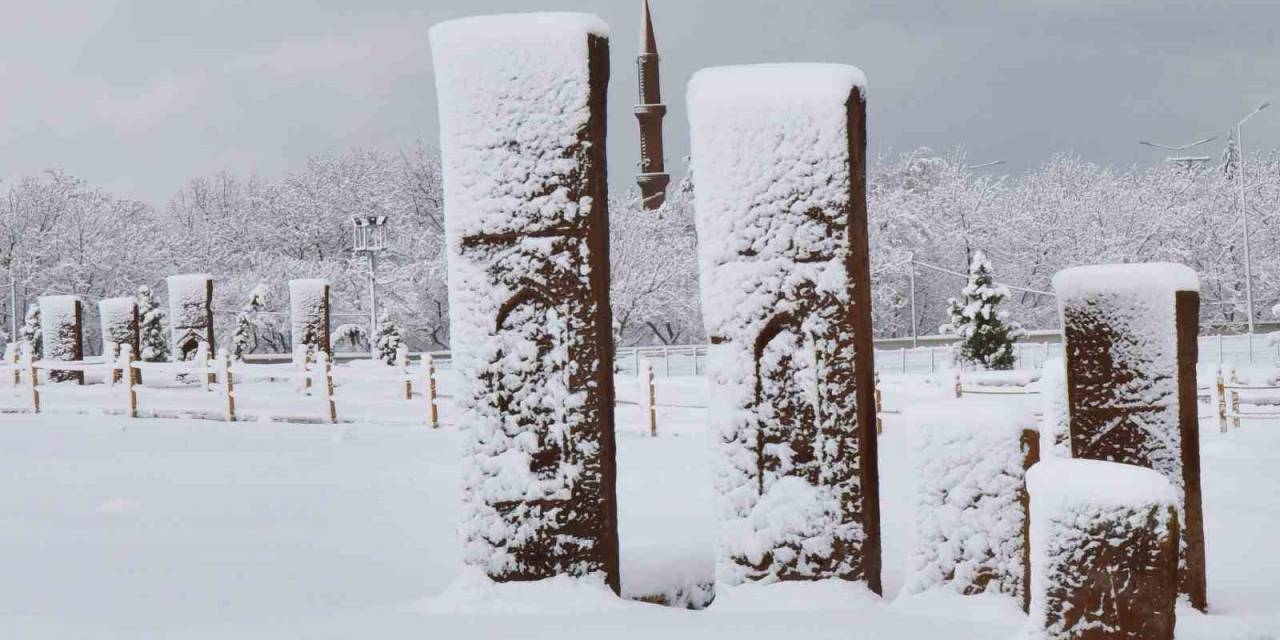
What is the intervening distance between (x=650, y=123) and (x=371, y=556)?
46.2 metres

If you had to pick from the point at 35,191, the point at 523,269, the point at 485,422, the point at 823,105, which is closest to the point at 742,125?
the point at 823,105

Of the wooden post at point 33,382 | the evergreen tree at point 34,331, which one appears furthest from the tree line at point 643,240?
the wooden post at point 33,382

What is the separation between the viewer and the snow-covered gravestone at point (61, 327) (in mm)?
22391

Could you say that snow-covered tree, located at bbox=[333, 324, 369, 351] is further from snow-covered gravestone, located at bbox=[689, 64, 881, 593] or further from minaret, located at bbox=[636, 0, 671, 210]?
snow-covered gravestone, located at bbox=[689, 64, 881, 593]

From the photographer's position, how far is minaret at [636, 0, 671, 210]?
50.3 meters

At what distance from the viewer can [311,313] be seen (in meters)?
23.0

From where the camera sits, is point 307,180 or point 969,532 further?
point 307,180

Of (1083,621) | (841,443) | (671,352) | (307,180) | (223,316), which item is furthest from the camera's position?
(307,180)

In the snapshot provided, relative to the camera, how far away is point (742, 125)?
497 cm

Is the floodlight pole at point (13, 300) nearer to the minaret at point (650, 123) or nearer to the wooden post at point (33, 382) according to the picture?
the minaret at point (650, 123)

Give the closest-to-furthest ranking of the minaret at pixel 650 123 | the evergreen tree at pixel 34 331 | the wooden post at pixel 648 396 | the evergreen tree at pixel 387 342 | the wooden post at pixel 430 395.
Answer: the wooden post at pixel 648 396 < the wooden post at pixel 430 395 < the evergreen tree at pixel 387 342 < the evergreen tree at pixel 34 331 < the minaret at pixel 650 123

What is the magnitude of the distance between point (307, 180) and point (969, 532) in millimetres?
48835

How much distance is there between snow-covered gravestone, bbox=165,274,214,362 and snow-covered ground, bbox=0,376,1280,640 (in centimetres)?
943

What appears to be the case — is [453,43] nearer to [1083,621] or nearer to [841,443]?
[841,443]
